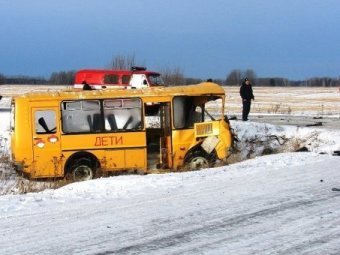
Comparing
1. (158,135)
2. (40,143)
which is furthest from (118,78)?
(40,143)

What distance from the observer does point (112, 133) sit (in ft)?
52.1

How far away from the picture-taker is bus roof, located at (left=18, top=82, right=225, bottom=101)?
15656mm

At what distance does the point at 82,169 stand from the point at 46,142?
4.04 feet

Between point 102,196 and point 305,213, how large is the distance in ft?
10.3

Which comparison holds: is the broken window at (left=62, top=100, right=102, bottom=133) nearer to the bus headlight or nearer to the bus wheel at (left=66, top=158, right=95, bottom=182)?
the bus headlight

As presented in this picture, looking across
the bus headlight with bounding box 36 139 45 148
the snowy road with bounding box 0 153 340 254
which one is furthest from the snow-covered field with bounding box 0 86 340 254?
the bus headlight with bounding box 36 139 45 148

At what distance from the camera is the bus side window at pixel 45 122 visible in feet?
50.7

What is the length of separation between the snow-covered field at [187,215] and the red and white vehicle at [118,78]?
1942 centimetres

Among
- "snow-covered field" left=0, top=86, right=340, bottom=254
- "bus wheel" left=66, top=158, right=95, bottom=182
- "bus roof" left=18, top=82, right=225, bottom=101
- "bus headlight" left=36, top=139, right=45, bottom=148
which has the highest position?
"bus roof" left=18, top=82, right=225, bottom=101

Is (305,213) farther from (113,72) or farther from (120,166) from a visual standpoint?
(113,72)

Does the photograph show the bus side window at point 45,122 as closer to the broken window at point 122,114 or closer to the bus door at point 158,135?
the broken window at point 122,114

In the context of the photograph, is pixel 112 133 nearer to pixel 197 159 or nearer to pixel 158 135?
pixel 158 135

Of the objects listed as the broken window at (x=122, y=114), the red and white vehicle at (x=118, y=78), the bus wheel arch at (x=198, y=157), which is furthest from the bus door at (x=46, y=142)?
the red and white vehicle at (x=118, y=78)

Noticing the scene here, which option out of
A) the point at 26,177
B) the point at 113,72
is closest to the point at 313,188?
the point at 26,177
